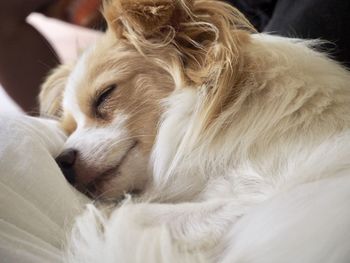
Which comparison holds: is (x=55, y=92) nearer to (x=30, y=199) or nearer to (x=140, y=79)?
(x=140, y=79)

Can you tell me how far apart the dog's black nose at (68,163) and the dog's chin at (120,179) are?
0.12 feet

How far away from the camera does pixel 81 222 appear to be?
2.93 feet

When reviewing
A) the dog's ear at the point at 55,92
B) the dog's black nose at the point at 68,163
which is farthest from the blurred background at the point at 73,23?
the dog's black nose at the point at 68,163

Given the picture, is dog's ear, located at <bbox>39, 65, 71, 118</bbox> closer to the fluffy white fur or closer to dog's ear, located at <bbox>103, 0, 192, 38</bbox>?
dog's ear, located at <bbox>103, 0, 192, 38</bbox>

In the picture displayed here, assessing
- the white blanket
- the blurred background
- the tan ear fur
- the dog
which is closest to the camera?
the white blanket

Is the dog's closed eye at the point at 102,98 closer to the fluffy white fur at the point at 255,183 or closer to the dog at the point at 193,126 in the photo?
the dog at the point at 193,126

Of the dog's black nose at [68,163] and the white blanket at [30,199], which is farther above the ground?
the white blanket at [30,199]

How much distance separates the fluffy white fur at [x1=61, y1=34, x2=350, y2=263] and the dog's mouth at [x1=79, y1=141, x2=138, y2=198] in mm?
65

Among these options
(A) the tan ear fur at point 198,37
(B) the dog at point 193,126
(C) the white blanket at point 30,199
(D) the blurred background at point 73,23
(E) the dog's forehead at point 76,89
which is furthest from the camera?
(D) the blurred background at point 73,23

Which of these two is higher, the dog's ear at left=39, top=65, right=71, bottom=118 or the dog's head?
the dog's head

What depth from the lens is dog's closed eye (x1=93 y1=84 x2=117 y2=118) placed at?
3.76 feet

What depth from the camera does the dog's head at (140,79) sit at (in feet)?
3.56

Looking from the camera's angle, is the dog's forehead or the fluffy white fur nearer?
the fluffy white fur

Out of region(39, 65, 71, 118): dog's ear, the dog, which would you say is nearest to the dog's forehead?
the dog
